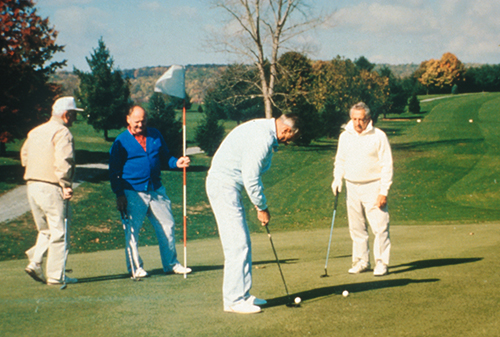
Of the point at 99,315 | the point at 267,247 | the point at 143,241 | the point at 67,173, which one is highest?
the point at 67,173

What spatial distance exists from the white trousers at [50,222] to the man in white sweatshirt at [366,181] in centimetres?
359

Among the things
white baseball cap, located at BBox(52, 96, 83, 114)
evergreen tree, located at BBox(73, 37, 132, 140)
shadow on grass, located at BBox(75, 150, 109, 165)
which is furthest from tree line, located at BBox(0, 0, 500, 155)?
white baseball cap, located at BBox(52, 96, 83, 114)

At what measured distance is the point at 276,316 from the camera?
4.51 m

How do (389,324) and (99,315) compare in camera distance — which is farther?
(99,315)

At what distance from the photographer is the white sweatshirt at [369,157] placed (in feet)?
20.0

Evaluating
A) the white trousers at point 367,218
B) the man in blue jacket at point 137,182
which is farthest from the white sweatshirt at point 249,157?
the white trousers at point 367,218

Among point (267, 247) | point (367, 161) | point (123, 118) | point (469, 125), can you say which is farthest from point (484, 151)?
point (367, 161)

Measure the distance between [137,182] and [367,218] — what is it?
2960mm

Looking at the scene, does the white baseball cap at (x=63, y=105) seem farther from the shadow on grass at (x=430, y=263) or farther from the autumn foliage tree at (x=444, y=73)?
the autumn foliage tree at (x=444, y=73)

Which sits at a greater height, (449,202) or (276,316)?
(276,316)

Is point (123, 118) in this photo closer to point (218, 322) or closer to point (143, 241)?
point (143, 241)

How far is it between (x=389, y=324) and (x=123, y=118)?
33.6m

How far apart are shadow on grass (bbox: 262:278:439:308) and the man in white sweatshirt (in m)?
0.48

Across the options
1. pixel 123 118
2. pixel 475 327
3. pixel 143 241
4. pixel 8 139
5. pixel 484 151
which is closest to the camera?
pixel 475 327
